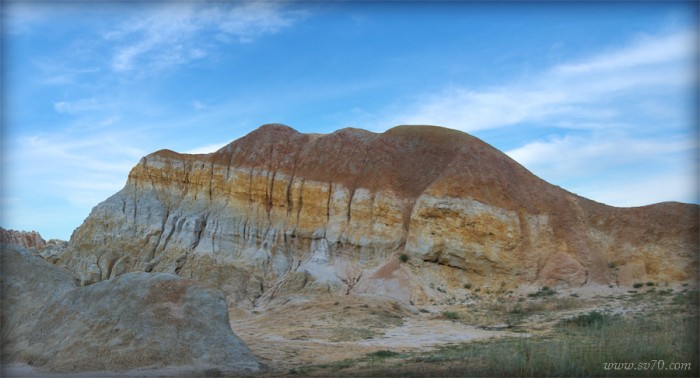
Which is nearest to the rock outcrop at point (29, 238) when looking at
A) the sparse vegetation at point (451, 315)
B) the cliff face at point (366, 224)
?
the cliff face at point (366, 224)

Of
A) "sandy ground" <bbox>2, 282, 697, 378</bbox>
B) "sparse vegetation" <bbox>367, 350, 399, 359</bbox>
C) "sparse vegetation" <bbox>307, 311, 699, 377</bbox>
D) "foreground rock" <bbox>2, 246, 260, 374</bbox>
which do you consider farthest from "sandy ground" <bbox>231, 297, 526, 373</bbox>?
"sparse vegetation" <bbox>307, 311, 699, 377</bbox>

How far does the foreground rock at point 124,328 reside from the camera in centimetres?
1314

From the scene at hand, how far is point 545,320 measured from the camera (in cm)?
2469

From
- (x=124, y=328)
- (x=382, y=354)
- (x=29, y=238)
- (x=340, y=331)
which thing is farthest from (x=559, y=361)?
(x=29, y=238)

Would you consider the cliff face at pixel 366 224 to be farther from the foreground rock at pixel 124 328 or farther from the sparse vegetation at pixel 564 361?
the sparse vegetation at pixel 564 361

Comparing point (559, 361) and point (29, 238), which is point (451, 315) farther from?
point (29, 238)

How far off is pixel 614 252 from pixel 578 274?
337cm

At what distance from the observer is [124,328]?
13805mm

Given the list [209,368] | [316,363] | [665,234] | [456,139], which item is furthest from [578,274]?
[209,368]

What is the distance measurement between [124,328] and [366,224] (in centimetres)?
2856

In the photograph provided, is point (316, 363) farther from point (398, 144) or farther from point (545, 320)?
point (398, 144)

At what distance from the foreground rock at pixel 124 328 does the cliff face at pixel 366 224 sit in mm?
21811

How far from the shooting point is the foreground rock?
13141 millimetres

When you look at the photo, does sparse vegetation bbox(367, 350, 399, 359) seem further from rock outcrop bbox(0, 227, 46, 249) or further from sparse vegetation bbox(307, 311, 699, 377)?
rock outcrop bbox(0, 227, 46, 249)
